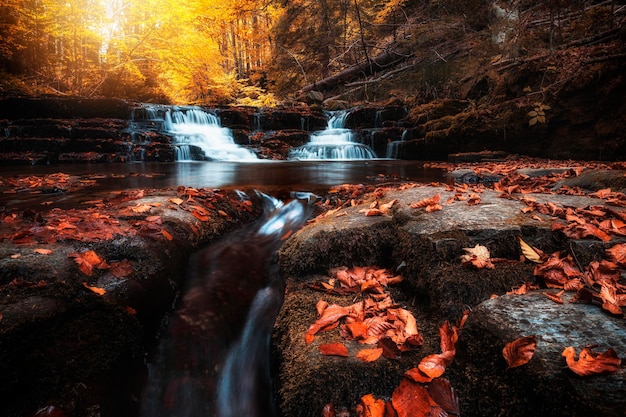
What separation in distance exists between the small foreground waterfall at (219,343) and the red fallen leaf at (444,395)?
93 cm

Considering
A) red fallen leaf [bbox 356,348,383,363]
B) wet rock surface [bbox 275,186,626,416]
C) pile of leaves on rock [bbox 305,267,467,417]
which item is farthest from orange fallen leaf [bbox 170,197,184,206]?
red fallen leaf [bbox 356,348,383,363]

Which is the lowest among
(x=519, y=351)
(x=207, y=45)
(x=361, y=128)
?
(x=519, y=351)

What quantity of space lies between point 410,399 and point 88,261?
2.25 metres

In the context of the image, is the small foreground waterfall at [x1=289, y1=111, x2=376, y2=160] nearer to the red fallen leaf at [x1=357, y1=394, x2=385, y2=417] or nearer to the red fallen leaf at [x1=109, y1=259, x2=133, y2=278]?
the red fallen leaf at [x1=109, y1=259, x2=133, y2=278]

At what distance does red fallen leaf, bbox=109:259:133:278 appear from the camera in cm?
230

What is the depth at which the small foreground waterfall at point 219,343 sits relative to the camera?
1919 mm

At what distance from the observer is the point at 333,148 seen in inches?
521

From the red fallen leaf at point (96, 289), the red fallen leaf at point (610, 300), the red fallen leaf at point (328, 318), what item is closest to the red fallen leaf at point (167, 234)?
the red fallen leaf at point (96, 289)

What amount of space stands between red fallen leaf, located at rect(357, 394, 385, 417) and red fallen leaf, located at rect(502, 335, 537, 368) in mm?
542

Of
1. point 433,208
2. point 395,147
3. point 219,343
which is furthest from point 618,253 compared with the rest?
point 395,147

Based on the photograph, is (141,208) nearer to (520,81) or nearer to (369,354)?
(369,354)

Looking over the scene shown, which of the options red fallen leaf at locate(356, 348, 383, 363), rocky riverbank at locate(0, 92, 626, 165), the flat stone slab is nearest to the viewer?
the flat stone slab

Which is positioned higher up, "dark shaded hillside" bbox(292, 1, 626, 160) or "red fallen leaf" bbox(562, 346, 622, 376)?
"dark shaded hillside" bbox(292, 1, 626, 160)

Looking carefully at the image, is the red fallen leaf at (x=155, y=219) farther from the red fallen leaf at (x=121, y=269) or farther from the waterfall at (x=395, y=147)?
the waterfall at (x=395, y=147)
